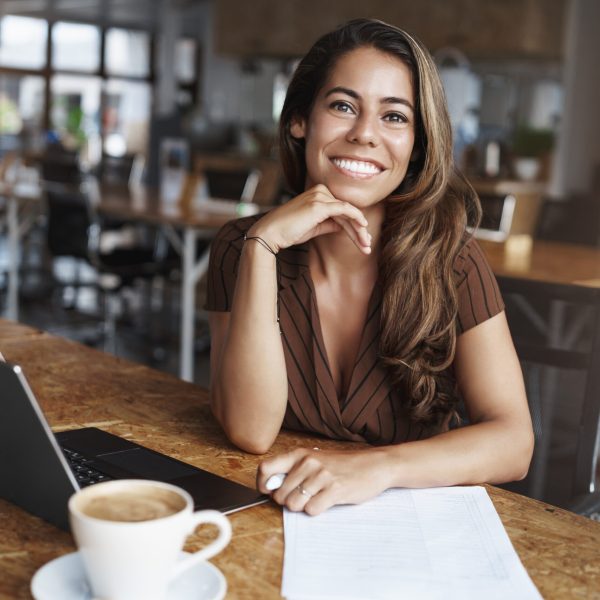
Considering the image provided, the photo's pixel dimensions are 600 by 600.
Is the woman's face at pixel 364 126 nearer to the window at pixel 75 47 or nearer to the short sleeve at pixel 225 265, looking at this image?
the short sleeve at pixel 225 265

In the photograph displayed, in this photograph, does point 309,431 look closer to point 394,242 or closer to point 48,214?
point 394,242

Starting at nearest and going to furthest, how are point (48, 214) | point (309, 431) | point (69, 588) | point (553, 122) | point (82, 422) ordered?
point (69, 588), point (82, 422), point (309, 431), point (48, 214), point (553, 122)

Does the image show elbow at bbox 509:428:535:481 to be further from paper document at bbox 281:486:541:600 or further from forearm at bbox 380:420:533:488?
paper document at bbox 281:486:541:600

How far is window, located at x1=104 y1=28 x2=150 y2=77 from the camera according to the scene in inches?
491

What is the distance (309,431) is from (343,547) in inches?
19.1

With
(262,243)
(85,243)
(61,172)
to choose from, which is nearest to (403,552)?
(262,243)

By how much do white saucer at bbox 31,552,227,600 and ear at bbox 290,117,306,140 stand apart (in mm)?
962

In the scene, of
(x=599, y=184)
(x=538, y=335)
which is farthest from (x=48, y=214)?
(x=599, y=184)

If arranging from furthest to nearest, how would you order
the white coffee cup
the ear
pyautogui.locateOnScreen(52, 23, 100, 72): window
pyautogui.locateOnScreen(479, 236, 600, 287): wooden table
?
pyautogui.locateOnScreen(52, 23, 100, 72): window, pyautogui.locateOnScreen(479, 236, 600, 287): wooden table, the ear, the white coffee cup

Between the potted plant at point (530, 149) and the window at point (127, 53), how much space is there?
695cm

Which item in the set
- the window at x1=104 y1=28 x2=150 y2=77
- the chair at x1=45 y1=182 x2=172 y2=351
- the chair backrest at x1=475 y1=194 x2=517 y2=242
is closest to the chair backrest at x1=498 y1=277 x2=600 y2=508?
the chair backrest at x1=475 y1=194 x2=517 y2=242

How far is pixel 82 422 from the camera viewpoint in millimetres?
1252

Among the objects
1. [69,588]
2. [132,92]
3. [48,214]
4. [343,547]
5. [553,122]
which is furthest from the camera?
[132,92]

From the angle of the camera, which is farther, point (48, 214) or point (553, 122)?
point (553, 122)
